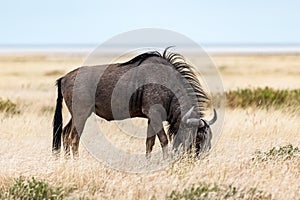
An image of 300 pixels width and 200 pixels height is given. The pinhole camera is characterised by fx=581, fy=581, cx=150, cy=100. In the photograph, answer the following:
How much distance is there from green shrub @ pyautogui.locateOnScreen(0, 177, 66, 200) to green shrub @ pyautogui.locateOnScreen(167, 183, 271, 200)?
126cm

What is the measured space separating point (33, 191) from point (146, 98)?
2850 mm

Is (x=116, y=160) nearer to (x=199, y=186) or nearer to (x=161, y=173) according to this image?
(x=161, y=173)

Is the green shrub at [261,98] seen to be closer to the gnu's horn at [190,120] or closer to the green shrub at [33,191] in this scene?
the gnu's horn at [190,120]

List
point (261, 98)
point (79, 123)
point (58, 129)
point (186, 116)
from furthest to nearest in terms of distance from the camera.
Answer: point (261, 98) < point (58, 129) < point (79, 123) < point (186, 116)

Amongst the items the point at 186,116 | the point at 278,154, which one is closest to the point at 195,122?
the point at 186,116

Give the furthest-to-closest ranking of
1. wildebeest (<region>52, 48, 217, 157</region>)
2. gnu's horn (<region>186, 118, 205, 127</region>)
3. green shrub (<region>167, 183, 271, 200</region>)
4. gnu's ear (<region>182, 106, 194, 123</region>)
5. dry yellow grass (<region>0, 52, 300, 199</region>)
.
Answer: wildebeest (<region>52, 48, 217, 157</region>) → gnu's ear (<region>182, 106, 194, 123</region>) → gnu's horn (<region>186, 118, 205, 127</region>) → dry yellow grass (<region>0, 52, 300, 199</region>) → green shrub (<region>167, 183, 271, 200</region>)

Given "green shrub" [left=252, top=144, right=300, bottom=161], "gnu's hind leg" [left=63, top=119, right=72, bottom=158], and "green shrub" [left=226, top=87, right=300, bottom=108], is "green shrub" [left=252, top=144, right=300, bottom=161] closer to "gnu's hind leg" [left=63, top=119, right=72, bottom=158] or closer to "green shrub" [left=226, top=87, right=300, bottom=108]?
"gnu's hind leg" [left=63, top=119, right=72, bottom=158]

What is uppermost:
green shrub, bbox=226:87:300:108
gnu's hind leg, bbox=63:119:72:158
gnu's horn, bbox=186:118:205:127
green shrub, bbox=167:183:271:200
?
gnu's horn, bbox=186:118:205:127

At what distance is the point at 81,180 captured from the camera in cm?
700

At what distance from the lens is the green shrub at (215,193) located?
6312 mm

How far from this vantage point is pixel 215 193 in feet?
20.6

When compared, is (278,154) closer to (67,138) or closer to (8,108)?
(67,138)

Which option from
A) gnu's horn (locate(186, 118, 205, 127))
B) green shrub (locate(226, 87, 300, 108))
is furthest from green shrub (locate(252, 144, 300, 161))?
green shrub (locate(226, 87, 300, 108))

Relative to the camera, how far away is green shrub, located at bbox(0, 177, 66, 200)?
6430mm
